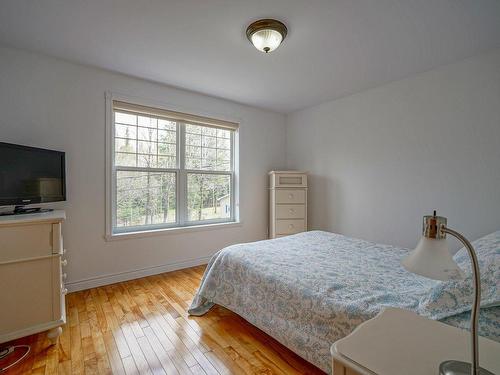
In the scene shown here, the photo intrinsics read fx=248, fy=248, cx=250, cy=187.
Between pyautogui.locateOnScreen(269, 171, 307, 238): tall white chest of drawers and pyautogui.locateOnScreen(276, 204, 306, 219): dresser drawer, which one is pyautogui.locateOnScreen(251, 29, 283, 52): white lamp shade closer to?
pyautogui.locateOnScreen(269, 171, 307, 238): tall white chest of drawers

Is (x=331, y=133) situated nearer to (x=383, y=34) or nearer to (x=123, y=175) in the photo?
(x=383, y=34)

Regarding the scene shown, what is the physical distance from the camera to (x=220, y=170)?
12.2 feet

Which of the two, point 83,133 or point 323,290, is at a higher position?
point 83,133

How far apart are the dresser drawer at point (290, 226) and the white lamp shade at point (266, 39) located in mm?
2382

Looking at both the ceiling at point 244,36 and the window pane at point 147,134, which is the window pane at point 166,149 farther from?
the ceiling at point 244,36

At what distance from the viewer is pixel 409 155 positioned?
9.45 feet

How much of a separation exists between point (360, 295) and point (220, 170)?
8.97 feet

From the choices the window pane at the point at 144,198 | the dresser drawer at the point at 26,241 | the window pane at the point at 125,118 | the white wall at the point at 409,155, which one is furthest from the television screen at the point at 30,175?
the white wall at the point at 409,155

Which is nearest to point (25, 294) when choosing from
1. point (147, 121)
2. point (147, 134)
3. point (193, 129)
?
point (147, 134)

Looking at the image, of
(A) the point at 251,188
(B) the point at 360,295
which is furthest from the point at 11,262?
(A) the point at 251,188

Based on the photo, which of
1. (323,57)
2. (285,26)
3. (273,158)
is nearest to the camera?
(285,26)

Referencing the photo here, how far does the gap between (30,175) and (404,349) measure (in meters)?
2.71

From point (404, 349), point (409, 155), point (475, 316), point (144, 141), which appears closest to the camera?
point (475, 316)

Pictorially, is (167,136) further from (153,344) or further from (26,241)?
(153,344)
